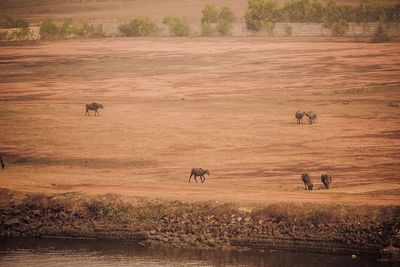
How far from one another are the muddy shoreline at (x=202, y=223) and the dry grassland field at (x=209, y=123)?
2.65ft

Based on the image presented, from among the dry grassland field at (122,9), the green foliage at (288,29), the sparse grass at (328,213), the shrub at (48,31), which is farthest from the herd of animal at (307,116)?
the dry grassland field at (122,9)

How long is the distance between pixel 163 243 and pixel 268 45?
65400mm

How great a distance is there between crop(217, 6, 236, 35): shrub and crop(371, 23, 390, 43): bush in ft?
64.0

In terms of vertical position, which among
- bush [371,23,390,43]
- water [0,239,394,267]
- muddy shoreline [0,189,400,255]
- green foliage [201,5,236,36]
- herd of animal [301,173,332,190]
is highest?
green foliage [201,5,236,36]

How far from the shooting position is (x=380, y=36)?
91188 millimetres

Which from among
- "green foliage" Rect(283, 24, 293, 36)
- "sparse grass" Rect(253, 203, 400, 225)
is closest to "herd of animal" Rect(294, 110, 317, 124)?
"sparse grass" Rect(253, 203, 400, 225)

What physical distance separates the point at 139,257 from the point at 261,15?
269 ft

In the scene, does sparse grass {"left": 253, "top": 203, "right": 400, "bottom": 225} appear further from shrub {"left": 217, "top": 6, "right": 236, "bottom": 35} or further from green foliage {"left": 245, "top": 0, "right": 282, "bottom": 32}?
shrub {"left": 217, "top": 6, "right": 236, "bottom": 35}

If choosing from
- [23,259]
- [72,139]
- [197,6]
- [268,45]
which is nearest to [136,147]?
[72,139]

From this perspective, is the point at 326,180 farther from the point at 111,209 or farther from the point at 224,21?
the point at 224,21

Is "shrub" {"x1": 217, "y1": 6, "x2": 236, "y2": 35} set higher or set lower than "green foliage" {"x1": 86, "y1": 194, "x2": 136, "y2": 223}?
higher

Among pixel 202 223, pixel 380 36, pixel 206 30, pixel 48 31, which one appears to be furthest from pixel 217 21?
pixel 202 223

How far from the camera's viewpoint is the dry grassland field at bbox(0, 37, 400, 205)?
34125 mm

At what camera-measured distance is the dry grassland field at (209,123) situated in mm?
34125
